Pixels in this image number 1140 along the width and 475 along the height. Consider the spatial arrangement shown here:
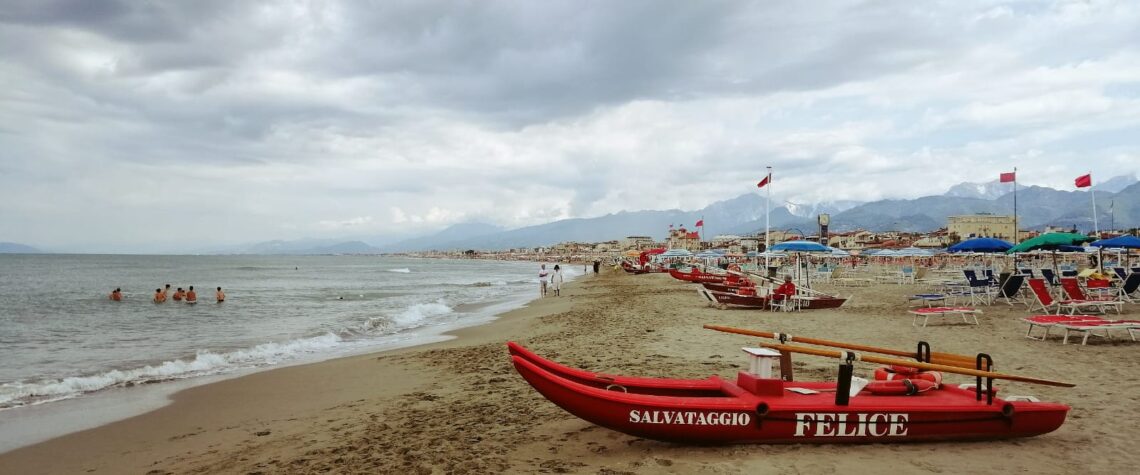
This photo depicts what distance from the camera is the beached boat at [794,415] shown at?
4719mm

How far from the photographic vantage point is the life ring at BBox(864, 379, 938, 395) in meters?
5.09

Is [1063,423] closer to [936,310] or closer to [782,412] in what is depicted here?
[782,412]

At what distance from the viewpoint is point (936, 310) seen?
11.7 metres

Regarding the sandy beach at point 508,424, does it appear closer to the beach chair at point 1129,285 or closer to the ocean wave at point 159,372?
the ocean wave at point 159,372

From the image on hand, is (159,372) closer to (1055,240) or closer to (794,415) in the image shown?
(794,415)

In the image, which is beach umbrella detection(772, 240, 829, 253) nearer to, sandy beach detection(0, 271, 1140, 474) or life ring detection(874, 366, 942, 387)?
sandy beach detection(0, 271, 1140, 474)

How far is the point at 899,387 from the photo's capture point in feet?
16.7

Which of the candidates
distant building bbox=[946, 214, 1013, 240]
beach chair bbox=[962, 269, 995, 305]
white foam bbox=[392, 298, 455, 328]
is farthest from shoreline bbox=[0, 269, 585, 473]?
distant building bbox=[946, 214, 1013, 240]

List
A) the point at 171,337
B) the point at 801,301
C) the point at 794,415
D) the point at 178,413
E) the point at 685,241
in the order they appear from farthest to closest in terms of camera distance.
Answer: the point at 685,241
the point at 801,301
the point at 171,337
the point at 178,413
the point at 794,415

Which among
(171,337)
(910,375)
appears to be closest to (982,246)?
(910,375)

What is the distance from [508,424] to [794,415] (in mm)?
2724

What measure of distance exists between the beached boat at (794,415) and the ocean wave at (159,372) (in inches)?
334

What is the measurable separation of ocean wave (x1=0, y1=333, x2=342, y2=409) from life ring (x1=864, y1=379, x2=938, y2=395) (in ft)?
35.3

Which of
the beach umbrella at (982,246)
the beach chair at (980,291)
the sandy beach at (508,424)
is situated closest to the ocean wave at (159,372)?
the sandy beach at (508,424)
